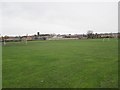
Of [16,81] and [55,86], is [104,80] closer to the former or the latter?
[55,86]

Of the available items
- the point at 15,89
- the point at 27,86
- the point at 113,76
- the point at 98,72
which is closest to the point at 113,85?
the point at 113,76

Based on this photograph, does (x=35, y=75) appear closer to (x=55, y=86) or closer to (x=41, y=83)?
(x=41, y=83)

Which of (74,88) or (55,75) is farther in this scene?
(55,75)

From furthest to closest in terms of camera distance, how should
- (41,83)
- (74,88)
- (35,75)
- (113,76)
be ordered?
(35,75) → (113,76) → (41,83) → (74,88)

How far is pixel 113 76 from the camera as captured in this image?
5.87m

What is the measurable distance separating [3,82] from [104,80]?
10.8 ft

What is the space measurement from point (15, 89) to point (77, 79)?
1.99 m

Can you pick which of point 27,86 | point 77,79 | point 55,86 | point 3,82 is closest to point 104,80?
point 77,79

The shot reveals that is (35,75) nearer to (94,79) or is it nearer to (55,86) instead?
(55,86)

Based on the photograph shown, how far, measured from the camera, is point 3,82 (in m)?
5.54

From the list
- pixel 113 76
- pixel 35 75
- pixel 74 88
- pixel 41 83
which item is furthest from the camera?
pixel 35 75

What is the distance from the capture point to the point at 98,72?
6488mm

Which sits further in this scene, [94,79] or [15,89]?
[94,79]

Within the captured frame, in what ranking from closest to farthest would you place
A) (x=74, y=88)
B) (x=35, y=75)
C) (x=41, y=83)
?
(x=74, y=88) < (x=41, y=83) < (x=35, y=75)
